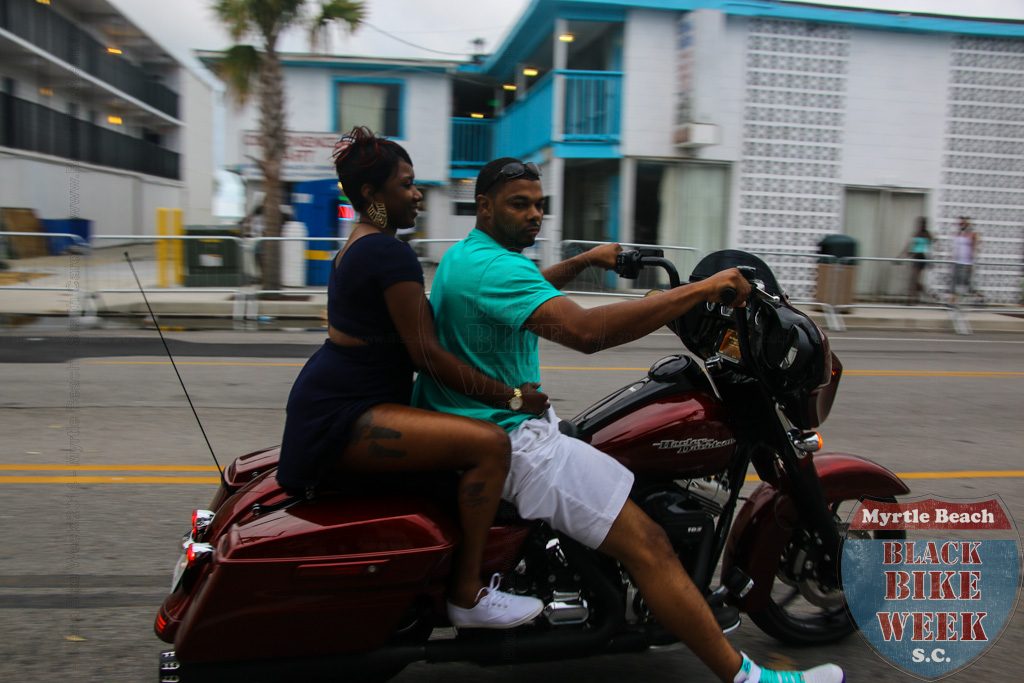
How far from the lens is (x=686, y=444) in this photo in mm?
2756

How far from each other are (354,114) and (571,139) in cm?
655

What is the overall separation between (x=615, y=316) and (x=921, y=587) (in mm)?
1741

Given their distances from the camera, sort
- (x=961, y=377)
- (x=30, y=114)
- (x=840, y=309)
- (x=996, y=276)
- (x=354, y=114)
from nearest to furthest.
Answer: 1. (x=961, y=377)
2. (x=840, y=309)
3. (x=996, y=276)
4. (x=354, y=114)
5. (x=30, y=114)

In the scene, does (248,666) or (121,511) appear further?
(121,511)

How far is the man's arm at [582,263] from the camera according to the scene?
309cm

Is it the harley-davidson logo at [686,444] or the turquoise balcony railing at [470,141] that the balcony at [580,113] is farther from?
the harley-davidson logo at [686,444]

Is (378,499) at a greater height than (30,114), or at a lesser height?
lesser

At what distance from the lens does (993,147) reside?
59.2ft

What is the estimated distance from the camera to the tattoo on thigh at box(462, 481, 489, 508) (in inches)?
96.4

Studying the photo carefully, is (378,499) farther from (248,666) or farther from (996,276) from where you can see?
(996,276)

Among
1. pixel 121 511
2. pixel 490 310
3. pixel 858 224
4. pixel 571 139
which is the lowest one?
pixel 121 511

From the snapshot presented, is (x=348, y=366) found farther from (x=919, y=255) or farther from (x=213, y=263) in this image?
(x=919, y=255)

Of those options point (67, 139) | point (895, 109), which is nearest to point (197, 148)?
point (67, 139)

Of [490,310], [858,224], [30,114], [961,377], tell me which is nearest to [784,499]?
[490,310]
